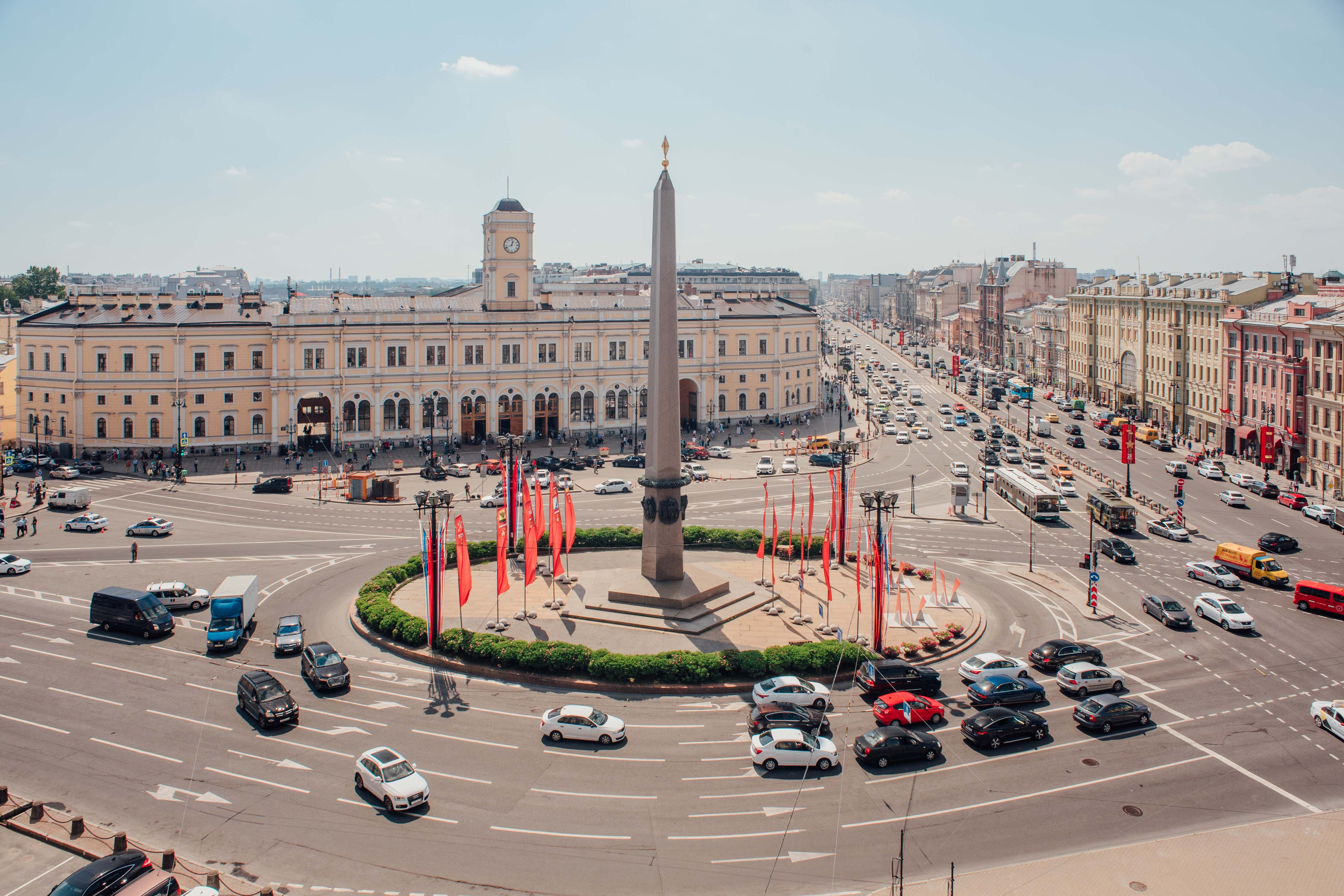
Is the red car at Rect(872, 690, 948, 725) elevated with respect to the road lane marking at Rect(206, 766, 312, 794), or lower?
elevated

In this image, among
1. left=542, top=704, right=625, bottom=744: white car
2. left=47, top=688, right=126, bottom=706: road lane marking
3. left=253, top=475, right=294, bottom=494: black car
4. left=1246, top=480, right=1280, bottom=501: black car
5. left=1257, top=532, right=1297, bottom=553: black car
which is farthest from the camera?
left=253, top=475, right=294, bottom=494: black car

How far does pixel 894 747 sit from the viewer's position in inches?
1058

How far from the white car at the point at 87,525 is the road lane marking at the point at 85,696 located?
27.7 m

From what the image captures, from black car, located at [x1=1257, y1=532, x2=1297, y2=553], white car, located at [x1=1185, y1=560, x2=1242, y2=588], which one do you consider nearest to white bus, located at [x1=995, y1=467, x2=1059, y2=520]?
white car, located at [x1=1185, y1=560, x2=1242, y2=588]

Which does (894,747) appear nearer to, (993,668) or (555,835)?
(993,668)

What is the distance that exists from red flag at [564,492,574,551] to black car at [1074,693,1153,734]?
22.3m

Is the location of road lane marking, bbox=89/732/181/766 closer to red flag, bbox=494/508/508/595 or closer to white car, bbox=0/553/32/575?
red flag, bbox=494/508/508/595

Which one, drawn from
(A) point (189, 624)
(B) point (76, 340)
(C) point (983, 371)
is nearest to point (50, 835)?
(A) point (189, 624)

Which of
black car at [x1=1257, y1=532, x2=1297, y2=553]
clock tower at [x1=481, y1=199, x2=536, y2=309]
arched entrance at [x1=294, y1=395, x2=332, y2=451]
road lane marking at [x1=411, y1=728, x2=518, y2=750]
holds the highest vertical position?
clock tower at [x1=481, y1=199, x2=536, y2=309]

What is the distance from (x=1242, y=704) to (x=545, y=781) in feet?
72.9

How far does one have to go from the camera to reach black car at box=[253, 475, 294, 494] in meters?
69.2

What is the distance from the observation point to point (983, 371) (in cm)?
13962

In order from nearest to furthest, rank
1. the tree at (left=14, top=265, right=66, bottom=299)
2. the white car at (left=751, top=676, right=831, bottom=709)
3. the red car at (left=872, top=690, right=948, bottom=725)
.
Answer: the red car at (left=872, top=690, right=948, bottom=725)
the white car at (left=751, top=676, right=831, bottom=709)
the tree at (left=14, top=265, right=66, bottom=299)

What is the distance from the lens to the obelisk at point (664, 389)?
3828 centimetres
